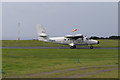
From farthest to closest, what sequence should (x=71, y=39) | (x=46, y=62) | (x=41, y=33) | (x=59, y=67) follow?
(x=41, y=33) → (x=71, y=39) → (x=46, y=62) → (x=59, y=67)

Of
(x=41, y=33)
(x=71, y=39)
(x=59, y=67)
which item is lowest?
(x=59, y=67)

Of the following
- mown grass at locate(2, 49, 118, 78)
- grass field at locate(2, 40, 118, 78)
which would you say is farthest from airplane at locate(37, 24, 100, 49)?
grass field at locate(2, 40, 118, 78)

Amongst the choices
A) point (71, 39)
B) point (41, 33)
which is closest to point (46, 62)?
point (71, 39)

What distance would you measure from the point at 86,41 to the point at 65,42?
539cm

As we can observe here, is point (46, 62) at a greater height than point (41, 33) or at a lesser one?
lesser

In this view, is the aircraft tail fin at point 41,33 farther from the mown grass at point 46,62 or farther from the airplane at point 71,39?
the mown grass at point 46,62

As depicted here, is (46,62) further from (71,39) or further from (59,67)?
(71,39)

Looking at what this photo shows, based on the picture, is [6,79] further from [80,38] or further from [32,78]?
[80,38]

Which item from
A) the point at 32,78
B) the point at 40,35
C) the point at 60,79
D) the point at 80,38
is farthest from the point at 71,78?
the point at 40,35

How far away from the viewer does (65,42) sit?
166ft

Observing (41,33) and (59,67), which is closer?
(59,67)

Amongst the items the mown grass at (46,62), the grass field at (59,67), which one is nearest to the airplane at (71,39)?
the mown grass at (46,62)

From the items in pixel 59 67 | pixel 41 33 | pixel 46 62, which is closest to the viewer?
pixel 59 67

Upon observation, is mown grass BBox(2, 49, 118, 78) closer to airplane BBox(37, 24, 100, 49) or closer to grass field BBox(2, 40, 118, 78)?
grass field BBox(2, 40, 118, 78)
